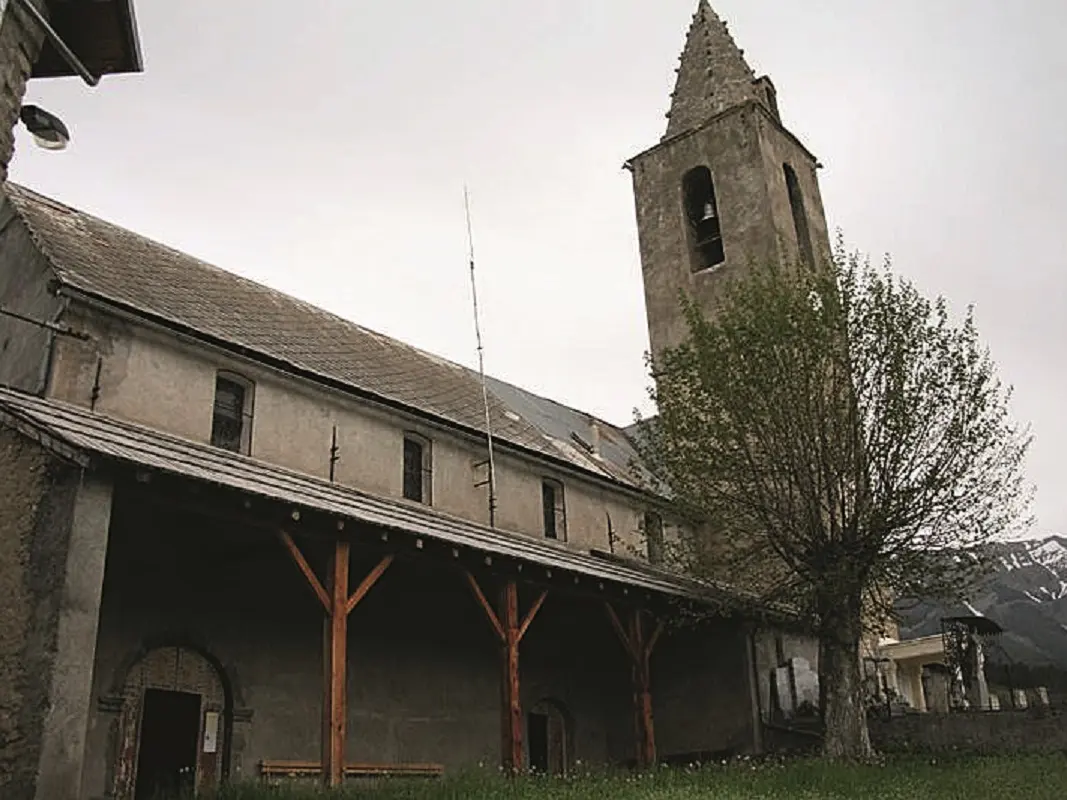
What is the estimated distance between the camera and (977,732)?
19.2 m

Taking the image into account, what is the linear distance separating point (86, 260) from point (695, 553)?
38.4 ft

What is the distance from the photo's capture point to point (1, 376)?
1580 cm

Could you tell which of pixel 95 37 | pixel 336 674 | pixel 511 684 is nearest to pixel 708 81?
pixel 511 684

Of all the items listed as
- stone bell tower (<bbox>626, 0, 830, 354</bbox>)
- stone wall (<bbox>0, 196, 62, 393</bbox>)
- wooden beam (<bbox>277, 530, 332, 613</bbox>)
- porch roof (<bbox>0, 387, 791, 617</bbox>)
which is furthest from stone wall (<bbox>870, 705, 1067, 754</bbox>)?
stone wall (<bbox>0, 196, 62, 393</bbox>)

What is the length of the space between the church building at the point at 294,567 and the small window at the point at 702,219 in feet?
26.9

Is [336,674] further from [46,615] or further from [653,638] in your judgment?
[653,638]

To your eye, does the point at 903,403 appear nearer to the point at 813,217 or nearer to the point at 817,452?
the point at 817,452

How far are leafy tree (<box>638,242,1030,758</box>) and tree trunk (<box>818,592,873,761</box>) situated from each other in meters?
0.02

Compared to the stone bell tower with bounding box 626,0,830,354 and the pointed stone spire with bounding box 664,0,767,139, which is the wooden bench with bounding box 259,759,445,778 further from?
the pointed stone spire with bounding box 664,0,767,139

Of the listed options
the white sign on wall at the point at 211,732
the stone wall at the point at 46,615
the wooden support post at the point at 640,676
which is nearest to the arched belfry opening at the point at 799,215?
the wooden support post at the point at 640,676

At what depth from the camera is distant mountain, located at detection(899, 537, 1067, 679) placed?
53.2 metres

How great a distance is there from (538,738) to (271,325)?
29.8 ft

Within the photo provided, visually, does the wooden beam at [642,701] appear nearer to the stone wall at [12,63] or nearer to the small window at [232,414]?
the small window at [232,414]

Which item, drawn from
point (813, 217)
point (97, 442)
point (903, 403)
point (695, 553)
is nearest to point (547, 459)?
point (695, 553)
